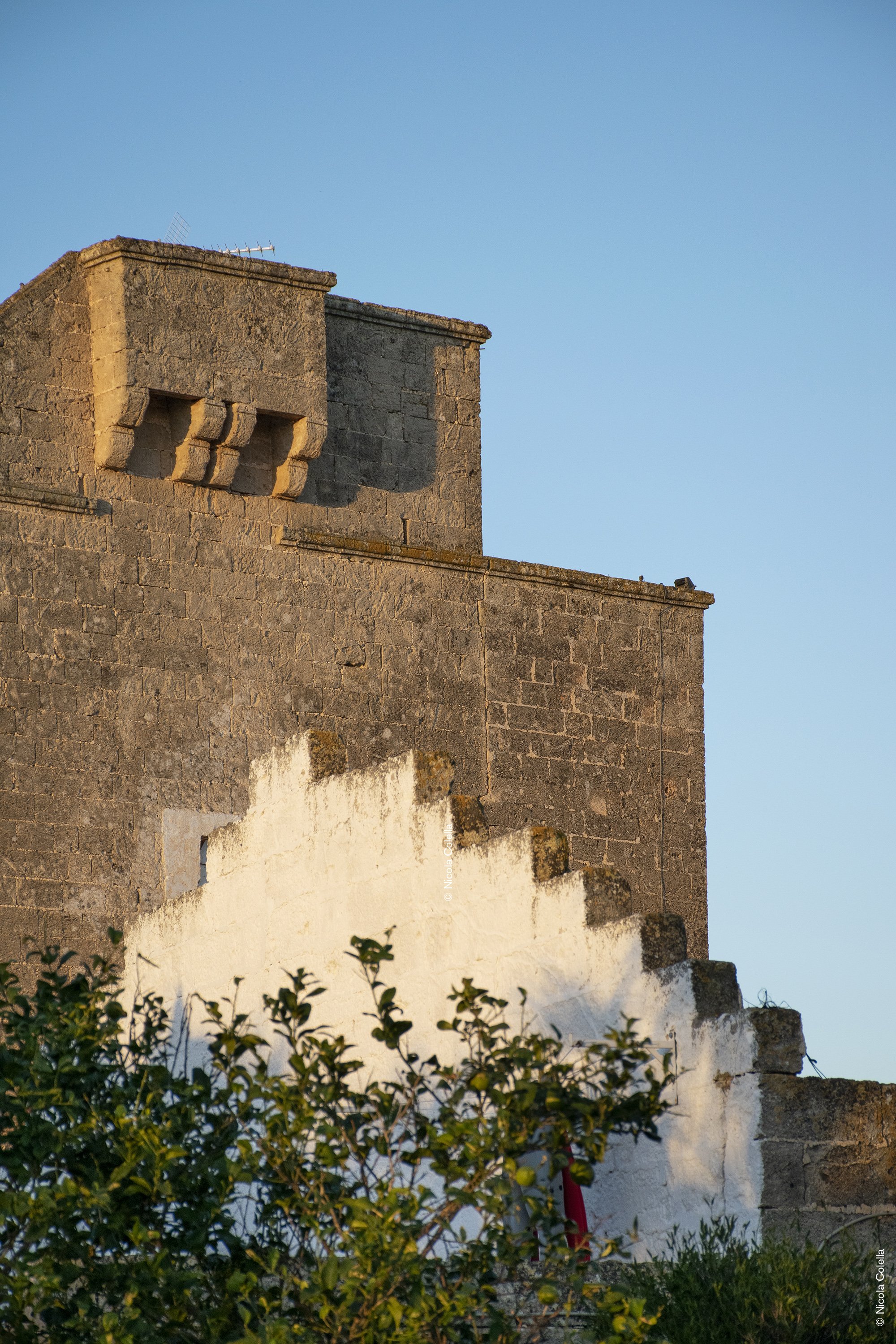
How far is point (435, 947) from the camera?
8250 millimetres

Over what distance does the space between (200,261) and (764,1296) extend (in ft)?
26.1

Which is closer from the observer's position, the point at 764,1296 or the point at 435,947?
the point at 764,1296

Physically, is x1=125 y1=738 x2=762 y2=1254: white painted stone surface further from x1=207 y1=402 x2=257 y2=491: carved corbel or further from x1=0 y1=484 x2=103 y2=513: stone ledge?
x1=207 y1=402 x2=257 y2=491: carved corbel

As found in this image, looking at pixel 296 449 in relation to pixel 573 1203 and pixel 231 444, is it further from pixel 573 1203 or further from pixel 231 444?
pixel 573 1203

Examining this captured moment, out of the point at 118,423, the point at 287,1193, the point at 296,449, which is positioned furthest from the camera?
the point at 296,449

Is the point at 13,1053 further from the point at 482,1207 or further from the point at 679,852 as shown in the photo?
the point at 679,852

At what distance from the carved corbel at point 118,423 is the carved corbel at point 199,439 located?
31 cm

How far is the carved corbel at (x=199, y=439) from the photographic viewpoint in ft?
40.4

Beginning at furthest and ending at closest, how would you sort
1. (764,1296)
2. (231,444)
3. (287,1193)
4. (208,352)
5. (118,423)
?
(231,444) < (208,352) < (118,423) < (764,1296) < (287,1193)

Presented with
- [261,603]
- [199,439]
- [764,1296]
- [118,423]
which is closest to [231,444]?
[199,439]

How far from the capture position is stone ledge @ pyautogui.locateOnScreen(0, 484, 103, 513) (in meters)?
11.8

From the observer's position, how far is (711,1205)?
695 centimetres

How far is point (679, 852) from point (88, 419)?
16.0 ft

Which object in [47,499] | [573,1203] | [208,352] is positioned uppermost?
[208,352]
